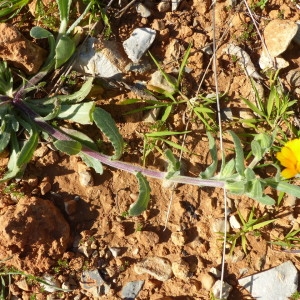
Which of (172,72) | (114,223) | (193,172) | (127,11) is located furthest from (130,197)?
(127,11)

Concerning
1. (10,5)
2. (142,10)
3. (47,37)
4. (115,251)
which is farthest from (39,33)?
(115,251)

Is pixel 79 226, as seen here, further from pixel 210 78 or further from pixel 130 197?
pixel 210 78

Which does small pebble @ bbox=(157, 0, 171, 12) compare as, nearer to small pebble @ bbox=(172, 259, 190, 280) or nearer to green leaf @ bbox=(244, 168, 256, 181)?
green leaf @ bbox=(244, 168, 256, 181)

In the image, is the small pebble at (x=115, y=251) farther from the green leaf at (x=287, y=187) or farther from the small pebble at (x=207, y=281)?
the green leaf at (x=287, y=187)

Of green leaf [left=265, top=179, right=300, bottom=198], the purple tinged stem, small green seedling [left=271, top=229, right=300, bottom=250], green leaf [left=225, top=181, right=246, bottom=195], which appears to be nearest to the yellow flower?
green leaf [left=265, top=179, right=300, bottom=198]

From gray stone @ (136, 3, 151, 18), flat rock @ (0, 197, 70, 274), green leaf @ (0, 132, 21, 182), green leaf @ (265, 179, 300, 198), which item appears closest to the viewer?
green leaf @ (265, 179, 300, 198)

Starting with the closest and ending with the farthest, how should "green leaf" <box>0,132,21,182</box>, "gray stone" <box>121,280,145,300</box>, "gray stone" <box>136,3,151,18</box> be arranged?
"green leaf" <box>0,132,21,182</box> → "gray stone" <box>121,280,145,300</box> → "gray stone" <box>136,3,151,18</box>
